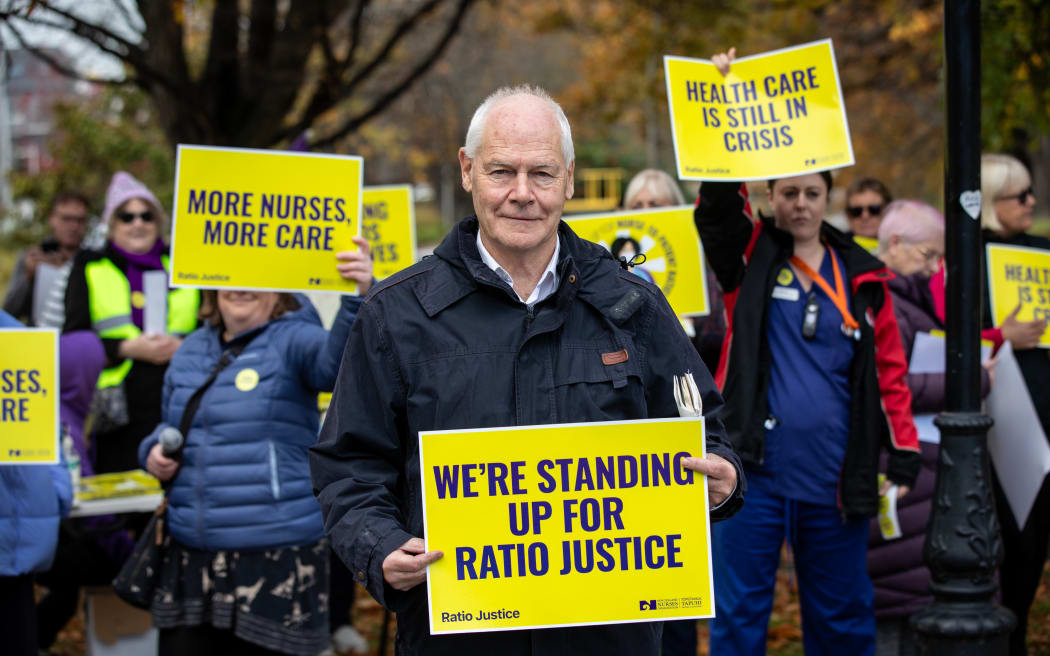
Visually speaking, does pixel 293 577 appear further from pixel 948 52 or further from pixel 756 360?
pixel 948 52

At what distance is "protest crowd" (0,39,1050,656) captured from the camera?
286 centimetres

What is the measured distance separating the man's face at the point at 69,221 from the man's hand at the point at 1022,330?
6.03m

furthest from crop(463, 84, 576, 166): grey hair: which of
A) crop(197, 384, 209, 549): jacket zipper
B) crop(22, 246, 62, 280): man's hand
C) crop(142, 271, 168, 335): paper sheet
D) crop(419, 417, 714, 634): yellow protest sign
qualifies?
crop(22, 246, 62, 280): man's hand

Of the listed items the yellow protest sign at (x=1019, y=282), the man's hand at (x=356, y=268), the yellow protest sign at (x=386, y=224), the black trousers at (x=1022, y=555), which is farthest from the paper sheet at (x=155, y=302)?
the black trousers at (x=1022, y=555)

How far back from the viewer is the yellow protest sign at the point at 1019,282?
552 cm

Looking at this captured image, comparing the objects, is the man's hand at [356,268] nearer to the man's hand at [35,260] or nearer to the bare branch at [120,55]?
the bare branch at [120,55]

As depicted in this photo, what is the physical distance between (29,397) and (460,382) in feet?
7.71

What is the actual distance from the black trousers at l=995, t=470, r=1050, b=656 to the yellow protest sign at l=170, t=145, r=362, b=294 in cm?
310

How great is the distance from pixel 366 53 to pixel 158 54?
7.33 metres

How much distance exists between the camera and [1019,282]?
5.56 metres

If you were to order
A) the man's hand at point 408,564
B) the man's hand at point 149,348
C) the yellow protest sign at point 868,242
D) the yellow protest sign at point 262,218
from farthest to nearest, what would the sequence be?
the yellow protest sign at point 868,242
the man's hand at point 149,348
the yellow protest sign at point 262,218
the man's hand at point 408,564

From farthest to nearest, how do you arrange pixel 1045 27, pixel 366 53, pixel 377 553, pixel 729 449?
pixel 366 53
pixel 1045 27
pixel 729 449
pixel 377 553

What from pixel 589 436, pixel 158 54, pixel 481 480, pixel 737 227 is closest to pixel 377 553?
pixel 481 480

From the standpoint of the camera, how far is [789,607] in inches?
314
